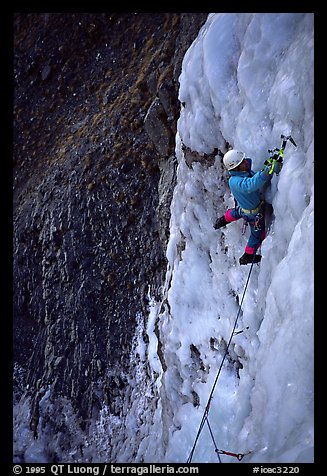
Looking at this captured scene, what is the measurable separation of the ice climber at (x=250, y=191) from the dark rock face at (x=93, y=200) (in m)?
5.05

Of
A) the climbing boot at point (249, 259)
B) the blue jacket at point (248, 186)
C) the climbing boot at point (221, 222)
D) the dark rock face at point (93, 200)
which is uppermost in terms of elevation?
the dark rock face at point (93, 200)

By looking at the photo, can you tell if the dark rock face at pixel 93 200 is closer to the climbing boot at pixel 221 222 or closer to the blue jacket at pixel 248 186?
the climbing boot at pixel 221 222

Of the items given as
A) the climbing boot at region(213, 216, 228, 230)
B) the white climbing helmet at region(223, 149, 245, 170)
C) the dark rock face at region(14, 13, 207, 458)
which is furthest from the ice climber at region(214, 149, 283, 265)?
the dark rock face at region(14, 13, 207, 458)

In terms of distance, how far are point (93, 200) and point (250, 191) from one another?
25.2 ft

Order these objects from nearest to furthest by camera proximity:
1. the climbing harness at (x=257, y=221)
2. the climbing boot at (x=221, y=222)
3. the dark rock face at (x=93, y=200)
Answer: the climbing harness at (x=257, y=221), the climbing boot at (x=221, y=222), the dark rock face at (x=93, y=200)

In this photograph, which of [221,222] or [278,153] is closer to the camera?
[278,153]

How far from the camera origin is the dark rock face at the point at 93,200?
10328 mm

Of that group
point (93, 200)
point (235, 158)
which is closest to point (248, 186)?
point (235, 158)

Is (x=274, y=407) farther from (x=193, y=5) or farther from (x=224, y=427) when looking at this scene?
(x=193, y=5)

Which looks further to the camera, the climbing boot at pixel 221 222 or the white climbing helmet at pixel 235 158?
the climbing boot at pixel 221 222

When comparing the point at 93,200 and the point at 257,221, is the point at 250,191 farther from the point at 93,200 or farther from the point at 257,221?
the point at 93,200

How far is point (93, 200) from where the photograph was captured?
1132 centimetres

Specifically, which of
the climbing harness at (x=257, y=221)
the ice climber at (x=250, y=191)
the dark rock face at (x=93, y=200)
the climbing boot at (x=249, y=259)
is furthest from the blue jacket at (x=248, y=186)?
the dark rock face at (x=93, y=200)

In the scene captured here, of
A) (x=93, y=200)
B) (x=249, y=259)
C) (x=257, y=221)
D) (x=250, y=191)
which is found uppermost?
(x=93, y=200)
